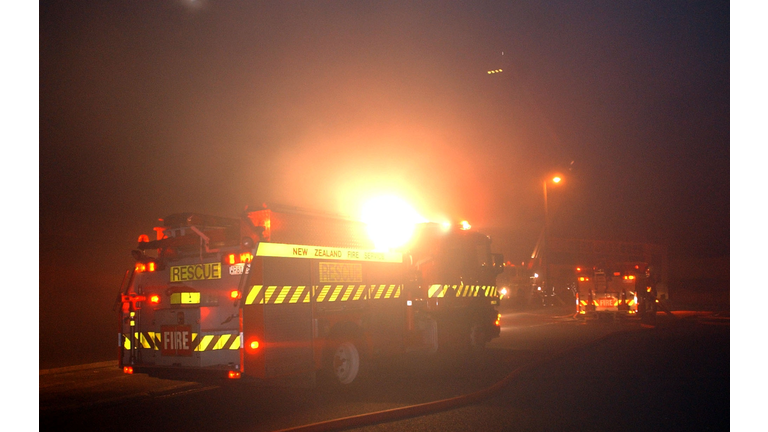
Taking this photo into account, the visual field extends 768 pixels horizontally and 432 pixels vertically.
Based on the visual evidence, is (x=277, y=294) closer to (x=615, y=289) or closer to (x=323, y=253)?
(x=323, y=253)

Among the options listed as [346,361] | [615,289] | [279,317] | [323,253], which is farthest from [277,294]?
[615,289]

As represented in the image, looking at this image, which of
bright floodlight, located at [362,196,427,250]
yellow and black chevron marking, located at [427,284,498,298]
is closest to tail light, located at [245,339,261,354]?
bright floodlight, located at [362,196,427,250]

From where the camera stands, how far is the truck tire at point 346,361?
8.86m

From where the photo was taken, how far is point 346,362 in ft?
29.9

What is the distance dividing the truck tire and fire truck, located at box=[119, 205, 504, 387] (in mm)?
15

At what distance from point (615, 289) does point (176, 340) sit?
69.8 ft

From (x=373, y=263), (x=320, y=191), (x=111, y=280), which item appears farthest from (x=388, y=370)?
(x=320, y=191)

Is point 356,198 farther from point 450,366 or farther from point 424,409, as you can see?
point 424,409

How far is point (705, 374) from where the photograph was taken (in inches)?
394

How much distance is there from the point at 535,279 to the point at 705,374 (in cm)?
2678

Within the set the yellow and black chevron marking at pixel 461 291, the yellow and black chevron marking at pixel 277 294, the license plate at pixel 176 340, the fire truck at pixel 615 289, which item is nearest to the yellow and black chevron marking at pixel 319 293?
the yellow and black chevron marking at pixel 277 294

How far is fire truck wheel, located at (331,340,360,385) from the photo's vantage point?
8.91 metres

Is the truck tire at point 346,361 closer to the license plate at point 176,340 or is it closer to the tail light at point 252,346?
the tail light at point 252,346

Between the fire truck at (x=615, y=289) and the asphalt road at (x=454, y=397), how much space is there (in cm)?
1179
